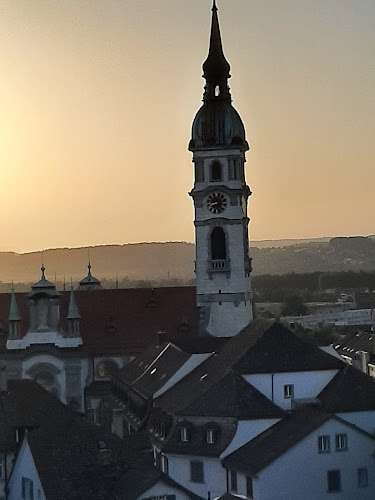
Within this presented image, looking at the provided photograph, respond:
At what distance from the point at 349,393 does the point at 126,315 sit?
28934 millimetres

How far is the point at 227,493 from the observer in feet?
161

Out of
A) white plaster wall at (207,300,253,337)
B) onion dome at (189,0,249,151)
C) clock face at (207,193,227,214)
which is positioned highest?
onion dome at (189,0,249,151)

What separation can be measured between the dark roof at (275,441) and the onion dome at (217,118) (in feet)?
95.6

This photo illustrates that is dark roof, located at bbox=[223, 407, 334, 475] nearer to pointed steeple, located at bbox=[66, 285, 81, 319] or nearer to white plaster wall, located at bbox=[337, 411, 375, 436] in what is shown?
white plaster wall, located at bbox=[337, 411, 375, 436]

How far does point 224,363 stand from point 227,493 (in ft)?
27.6

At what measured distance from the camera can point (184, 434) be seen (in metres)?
51.8

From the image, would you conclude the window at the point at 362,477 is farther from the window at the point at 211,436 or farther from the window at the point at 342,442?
the window at the point at 211,436

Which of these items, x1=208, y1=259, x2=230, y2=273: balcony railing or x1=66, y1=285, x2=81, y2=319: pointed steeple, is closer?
x1=66, y1=285, x2=81, y2=319: pointed steeple

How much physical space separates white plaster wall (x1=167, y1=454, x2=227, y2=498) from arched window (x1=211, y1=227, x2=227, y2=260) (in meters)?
26.9

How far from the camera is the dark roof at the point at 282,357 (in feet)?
175

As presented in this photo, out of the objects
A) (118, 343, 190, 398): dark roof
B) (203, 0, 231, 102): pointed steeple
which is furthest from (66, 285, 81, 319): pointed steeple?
(203, 0, 231, 102): pointed steeple

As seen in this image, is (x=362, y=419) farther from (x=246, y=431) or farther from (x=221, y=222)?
(x=221, y=222)

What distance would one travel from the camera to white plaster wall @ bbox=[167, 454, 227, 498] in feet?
164

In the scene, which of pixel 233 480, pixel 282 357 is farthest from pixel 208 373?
pixel 233 480
